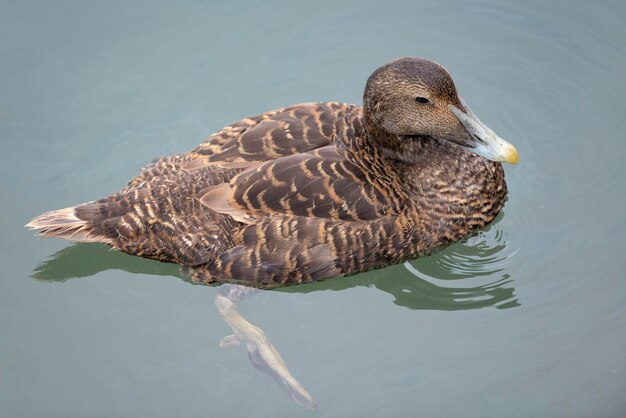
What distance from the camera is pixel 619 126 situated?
6910 millimetres

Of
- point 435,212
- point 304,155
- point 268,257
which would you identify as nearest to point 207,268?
point 268,257

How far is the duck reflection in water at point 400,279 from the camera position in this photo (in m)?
5.90

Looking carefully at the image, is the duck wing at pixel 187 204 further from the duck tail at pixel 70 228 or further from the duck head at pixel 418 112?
the duck head at pixel 418 112

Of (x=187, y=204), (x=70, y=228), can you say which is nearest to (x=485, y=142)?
(x=187, y=204)

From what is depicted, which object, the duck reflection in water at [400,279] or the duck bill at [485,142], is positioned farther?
the duck reflection in water at [400,279]

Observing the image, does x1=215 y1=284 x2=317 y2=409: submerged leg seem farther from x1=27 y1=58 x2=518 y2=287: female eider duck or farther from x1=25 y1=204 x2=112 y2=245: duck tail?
x1=25 y1=204 x2=112 y2=245: duck tail

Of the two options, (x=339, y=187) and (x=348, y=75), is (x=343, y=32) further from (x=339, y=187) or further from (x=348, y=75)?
(x=339, y=187)

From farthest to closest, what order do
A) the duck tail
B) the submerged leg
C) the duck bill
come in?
the duck tail
the duck bill
the submerged leg

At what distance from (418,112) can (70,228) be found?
7.32ft

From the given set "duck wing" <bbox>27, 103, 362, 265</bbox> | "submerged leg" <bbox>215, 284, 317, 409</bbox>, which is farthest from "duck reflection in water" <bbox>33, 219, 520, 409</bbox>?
"duck wing" <bbox>27, 103, 362, 265</bbox>

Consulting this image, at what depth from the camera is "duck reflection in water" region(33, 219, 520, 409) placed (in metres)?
5.90

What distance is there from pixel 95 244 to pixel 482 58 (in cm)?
325

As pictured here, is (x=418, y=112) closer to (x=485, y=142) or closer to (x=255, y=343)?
(x=485, y=142)

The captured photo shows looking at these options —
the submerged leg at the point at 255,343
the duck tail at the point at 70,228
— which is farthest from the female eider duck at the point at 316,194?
the submerged leg at the point at 255,343
